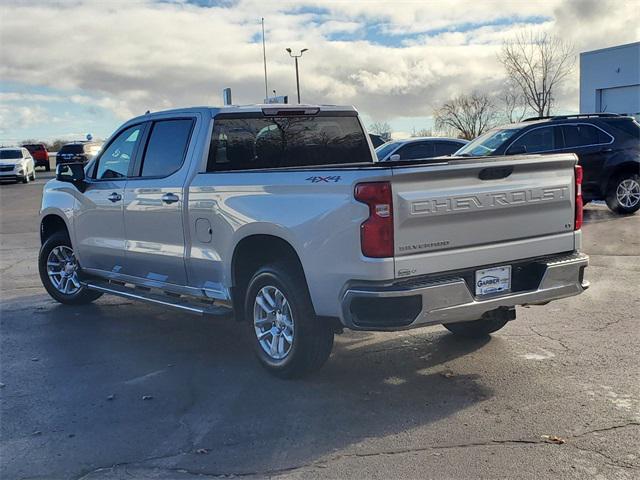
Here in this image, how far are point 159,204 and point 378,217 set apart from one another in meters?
2.52

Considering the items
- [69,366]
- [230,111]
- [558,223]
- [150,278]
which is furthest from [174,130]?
[558,223]

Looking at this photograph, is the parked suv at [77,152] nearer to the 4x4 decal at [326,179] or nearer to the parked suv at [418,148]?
the parked suv at [418,148]

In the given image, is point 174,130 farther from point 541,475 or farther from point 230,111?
point 541,475

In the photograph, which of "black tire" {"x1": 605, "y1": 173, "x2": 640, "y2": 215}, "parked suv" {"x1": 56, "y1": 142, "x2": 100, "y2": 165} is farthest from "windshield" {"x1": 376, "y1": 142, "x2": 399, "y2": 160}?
"parked suv" {"x1": 56, "y1": 142, "x2": 100, "y2": 165}

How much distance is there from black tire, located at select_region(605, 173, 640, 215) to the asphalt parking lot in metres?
6.45

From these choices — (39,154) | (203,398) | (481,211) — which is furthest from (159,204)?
(39,154)

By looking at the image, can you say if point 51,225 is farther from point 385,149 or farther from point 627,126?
point 627,126

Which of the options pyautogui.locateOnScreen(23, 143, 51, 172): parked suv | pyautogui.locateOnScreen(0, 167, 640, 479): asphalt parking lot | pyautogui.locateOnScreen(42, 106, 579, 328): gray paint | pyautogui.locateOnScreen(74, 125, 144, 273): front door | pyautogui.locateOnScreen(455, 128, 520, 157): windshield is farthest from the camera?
pyautogui.locateOnScreen(23, 143, 51, 172): parked suv

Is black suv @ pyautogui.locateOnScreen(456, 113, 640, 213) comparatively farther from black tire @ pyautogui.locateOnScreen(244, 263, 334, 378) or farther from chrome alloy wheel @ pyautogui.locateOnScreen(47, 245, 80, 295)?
black tire @ pyautogui.locateOnScreen(244, 263, 334, 378)

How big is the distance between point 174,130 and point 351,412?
10.3 ft

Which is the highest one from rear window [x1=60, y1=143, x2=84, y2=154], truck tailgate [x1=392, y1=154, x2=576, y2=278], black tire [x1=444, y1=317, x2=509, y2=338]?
rear window [x1=60, y1=143, x2=84, y2=154]

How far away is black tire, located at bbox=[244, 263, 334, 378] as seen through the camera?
16.1ft

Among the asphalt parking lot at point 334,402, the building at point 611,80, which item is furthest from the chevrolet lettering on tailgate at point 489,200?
the building at point 611,80

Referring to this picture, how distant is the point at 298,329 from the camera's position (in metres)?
4.91
